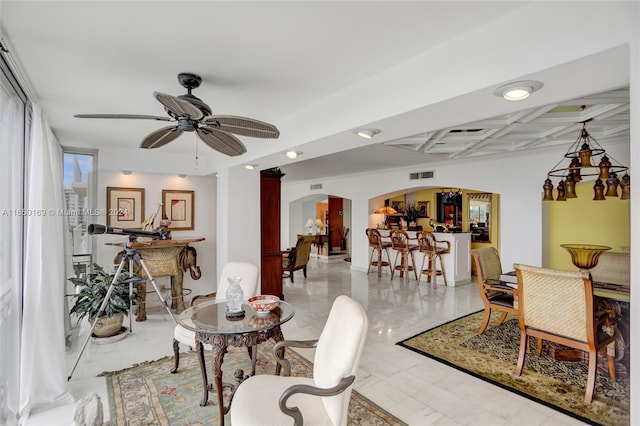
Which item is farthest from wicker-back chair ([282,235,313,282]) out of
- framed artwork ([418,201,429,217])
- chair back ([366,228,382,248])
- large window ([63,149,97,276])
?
framed artwork ([418,201,429,217])

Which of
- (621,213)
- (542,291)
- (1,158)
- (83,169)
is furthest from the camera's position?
(621,213)

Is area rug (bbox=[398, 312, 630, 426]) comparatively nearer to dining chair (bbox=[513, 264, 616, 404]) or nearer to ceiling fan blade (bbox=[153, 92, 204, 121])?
dining chair (bbox=[513, 264, 616, 404])

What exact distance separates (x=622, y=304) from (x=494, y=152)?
10.3 ft

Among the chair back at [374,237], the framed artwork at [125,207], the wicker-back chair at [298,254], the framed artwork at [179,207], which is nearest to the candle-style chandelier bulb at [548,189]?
the chair back at [374,237]

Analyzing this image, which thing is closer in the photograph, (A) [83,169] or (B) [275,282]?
(A) [83,169]

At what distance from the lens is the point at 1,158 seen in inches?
73.7

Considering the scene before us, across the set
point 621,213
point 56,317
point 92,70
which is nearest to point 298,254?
point 56,317

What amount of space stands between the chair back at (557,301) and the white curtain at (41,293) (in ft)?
12.6

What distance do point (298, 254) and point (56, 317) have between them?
4.50 metres

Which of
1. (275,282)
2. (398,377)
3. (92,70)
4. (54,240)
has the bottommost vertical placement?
(398,377)

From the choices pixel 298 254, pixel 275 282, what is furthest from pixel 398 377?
pixel 298 254

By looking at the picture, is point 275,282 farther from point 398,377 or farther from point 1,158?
point 1,158

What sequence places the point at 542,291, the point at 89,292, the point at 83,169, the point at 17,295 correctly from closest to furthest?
the point at 17,295 → the point at 542,291 → the point at 89,292 → the point at 83,169

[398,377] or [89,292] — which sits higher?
[89,292]
